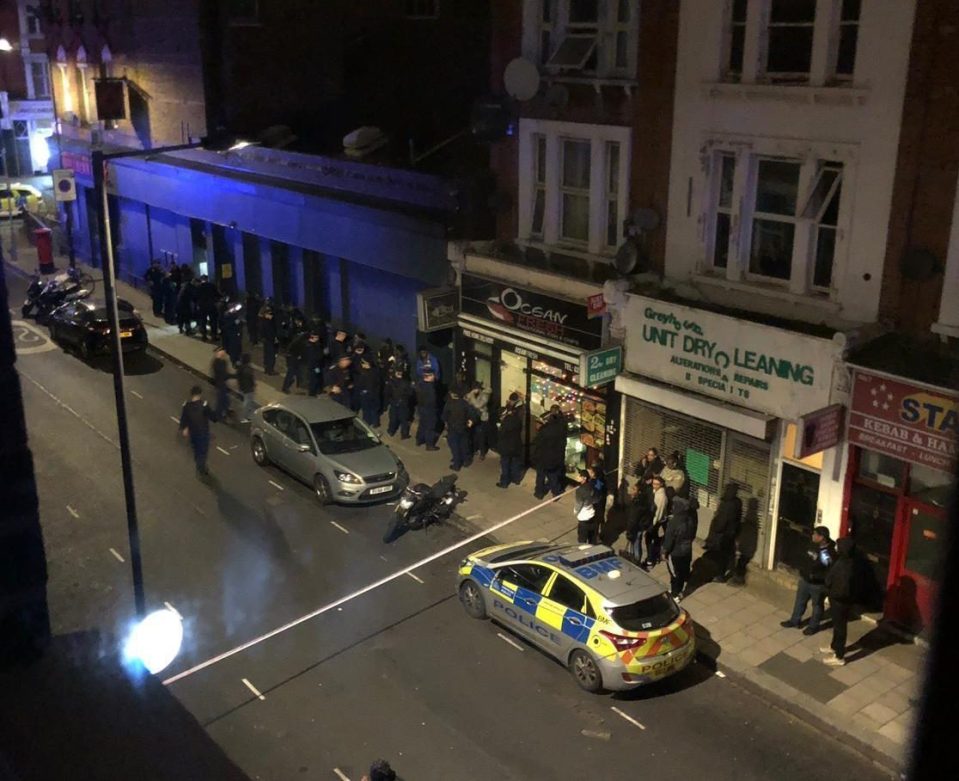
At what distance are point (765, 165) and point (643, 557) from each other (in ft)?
22.0

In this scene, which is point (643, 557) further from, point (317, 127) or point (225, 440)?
point (317, 127)

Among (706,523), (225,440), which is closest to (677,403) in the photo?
(706,523)

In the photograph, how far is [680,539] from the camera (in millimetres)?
14961

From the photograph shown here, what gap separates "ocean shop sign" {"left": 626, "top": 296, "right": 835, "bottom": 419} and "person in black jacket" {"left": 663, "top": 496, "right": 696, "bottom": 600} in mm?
2091

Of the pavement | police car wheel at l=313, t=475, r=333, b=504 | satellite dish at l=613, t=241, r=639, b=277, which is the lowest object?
the pavement

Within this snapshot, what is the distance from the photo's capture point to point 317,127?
31250 mm

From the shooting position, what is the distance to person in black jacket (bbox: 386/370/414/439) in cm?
2192

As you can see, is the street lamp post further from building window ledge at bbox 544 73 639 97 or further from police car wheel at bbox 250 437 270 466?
building window ledge at bbox 544 73 639 97

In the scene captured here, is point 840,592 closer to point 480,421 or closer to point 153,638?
point 153,638

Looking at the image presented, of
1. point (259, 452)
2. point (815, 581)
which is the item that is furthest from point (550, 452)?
point (259, 452)

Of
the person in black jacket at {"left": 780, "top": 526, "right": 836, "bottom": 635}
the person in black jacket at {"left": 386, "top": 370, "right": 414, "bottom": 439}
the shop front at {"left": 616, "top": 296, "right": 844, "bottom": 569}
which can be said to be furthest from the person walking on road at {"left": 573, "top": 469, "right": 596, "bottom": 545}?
the person in black jacket at {"left": 386, "top": 370, "right": 414, "bottom": 439}

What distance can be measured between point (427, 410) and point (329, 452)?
3036 mm

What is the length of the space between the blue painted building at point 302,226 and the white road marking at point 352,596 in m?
6.20

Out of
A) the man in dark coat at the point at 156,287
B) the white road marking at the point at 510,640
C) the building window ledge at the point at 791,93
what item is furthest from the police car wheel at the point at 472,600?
the man in dark coat at the point at 156,287
